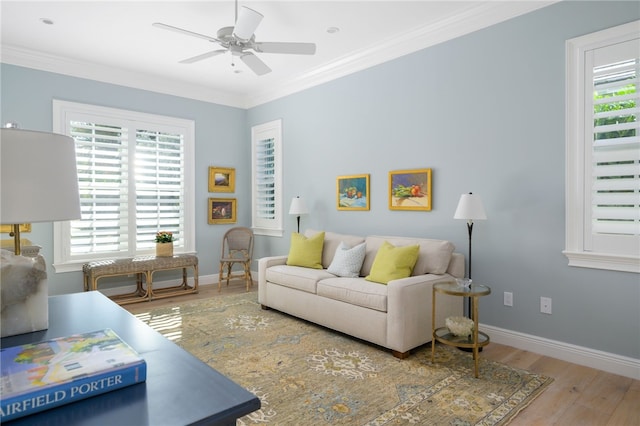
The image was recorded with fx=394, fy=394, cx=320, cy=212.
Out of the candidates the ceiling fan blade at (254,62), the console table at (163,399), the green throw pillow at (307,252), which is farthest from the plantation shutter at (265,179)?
the console table at (163,399)

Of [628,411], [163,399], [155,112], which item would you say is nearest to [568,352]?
[628,411]

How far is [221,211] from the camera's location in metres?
6.23

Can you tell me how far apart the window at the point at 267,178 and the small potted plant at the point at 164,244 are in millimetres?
1416

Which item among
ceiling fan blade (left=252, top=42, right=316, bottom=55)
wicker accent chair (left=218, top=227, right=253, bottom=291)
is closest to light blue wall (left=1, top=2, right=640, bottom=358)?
wicker accent chair (left=218, top=227, right=253, bottom=291)

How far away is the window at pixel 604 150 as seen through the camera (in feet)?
9.10

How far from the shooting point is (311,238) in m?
4.55

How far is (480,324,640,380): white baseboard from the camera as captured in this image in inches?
111

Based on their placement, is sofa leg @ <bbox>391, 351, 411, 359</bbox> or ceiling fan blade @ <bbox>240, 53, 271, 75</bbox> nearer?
sofa leg @ <bbox>391, 351, 411, 359</bbox>

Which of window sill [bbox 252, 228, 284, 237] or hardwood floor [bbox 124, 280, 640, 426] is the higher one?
window sill [bbox 252, 228, 284, 237]

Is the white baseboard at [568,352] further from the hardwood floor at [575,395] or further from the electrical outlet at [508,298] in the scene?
the electrical outlet at [508,298]

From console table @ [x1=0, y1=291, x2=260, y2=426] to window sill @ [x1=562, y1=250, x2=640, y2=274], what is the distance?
2962 mm

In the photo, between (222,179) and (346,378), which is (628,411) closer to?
(346,378)

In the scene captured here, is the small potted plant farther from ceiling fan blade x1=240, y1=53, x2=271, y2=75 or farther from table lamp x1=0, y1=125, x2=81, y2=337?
table lamp x1=0, y1=125, x2=81, y2=337

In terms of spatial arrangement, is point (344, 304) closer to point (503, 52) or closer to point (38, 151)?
point (503, 52)
